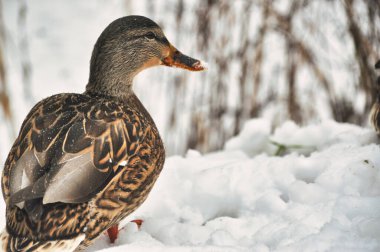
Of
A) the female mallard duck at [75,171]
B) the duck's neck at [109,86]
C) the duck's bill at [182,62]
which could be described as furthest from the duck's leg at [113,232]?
the duck's bill at [182,62]

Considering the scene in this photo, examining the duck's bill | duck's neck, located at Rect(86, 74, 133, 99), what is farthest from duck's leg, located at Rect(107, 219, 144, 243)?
the duck's bill

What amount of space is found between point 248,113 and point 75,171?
266 cm

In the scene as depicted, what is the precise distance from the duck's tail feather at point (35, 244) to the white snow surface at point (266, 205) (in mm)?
139

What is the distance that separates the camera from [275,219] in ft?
8.70

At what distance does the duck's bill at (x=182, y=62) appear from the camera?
316 cm

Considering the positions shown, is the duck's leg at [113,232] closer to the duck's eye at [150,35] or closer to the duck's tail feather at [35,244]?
the duck's tail feather at [35,244]

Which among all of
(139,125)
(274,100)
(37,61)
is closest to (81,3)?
(37,61)

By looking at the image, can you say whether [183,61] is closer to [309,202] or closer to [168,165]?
[168,165]

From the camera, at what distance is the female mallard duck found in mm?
2271

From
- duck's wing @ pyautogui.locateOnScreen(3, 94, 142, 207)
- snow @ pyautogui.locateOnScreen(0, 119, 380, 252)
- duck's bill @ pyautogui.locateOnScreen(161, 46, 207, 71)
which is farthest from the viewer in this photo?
duck's bill @ pyautogui.locateOnScreen(161, 46, 207, 71)

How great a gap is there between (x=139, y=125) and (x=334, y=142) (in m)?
1.30

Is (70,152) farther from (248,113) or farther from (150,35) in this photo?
(248,113)

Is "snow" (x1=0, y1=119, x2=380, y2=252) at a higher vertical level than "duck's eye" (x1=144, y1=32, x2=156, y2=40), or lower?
lower

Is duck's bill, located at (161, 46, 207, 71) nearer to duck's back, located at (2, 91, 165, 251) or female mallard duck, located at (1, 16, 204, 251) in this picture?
female mallard duck, located at (1, 16, 204, 251)
